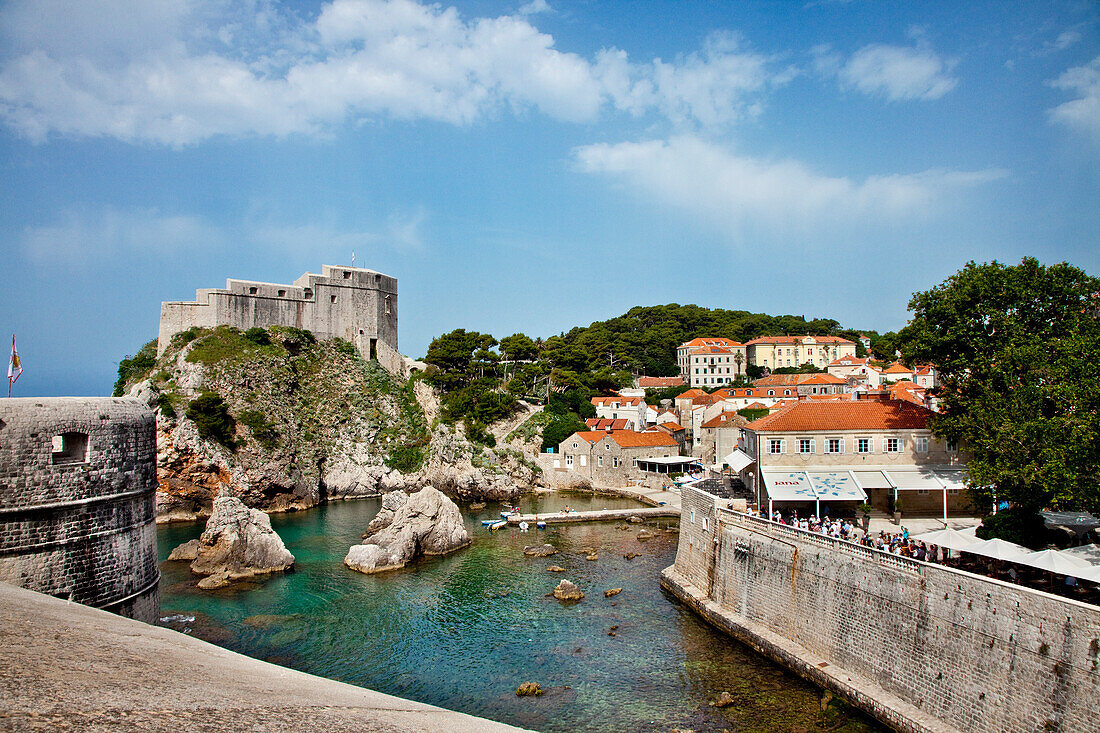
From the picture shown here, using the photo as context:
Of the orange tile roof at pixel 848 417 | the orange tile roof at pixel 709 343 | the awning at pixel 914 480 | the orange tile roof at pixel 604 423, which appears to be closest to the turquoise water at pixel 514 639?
the orange tile roof at pixel 848 417

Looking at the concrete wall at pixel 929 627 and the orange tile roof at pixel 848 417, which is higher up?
the orange tile roof at pixel 848 417

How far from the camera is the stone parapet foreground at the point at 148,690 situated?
421 cm

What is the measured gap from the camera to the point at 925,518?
2100 cm

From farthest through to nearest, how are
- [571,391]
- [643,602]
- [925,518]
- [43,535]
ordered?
[571,391], [925,518], [643,602], [43,535]

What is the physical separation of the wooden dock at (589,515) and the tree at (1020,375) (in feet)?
50.3

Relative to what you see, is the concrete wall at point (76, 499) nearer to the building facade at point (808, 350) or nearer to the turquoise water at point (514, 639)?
the turquoise water at point (514, 639)

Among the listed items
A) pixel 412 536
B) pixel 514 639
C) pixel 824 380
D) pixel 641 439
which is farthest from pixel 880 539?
pixel 824 380

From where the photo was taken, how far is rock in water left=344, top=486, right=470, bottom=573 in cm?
2438

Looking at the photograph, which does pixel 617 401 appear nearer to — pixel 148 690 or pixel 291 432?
pixel 291 432

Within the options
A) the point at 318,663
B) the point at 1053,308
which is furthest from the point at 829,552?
the point at 318,663

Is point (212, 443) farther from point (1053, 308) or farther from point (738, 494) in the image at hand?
point (1053, 308)

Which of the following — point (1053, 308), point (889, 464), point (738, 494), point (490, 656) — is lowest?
point (490, 656)

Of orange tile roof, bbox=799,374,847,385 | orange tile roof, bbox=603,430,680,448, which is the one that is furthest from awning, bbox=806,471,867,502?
orange tile roof, bbox=799,374,847,385

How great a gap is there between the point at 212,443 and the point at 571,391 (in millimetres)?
27266
